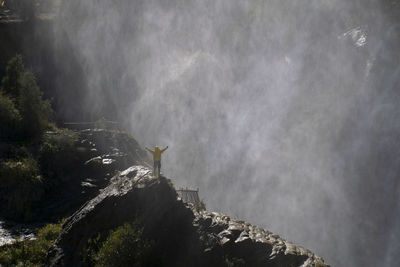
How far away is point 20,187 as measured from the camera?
16.1m

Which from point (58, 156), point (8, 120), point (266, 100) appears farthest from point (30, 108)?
point (266, 100)

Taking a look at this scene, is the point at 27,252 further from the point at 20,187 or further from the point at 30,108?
the point at 30,108

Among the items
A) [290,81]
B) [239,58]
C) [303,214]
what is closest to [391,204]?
[303,214]

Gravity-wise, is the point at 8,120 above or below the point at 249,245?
above

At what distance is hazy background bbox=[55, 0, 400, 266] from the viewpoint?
32312 mm

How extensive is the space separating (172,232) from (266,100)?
3666cm

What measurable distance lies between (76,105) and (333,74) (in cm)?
3096

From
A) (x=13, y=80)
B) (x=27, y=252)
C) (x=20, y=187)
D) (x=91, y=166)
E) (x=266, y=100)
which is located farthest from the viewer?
(x=266, y=100)

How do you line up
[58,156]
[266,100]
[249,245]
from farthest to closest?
1. [266,100]
2. [58,156]
3. [249,245]

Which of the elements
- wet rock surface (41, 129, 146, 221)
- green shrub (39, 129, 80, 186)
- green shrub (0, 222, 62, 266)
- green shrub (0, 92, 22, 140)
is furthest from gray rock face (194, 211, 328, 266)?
green shrub (0, 92, 22, 140)

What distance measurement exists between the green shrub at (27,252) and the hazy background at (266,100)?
66.2 ft

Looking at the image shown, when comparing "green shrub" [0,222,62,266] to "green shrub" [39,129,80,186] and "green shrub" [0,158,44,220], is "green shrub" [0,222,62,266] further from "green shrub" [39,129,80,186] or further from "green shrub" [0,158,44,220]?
"green shrub" [39,129,80,186]

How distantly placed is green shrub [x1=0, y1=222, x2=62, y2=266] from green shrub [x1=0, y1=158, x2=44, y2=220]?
2694mm

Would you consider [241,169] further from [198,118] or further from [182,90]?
[182,90]
